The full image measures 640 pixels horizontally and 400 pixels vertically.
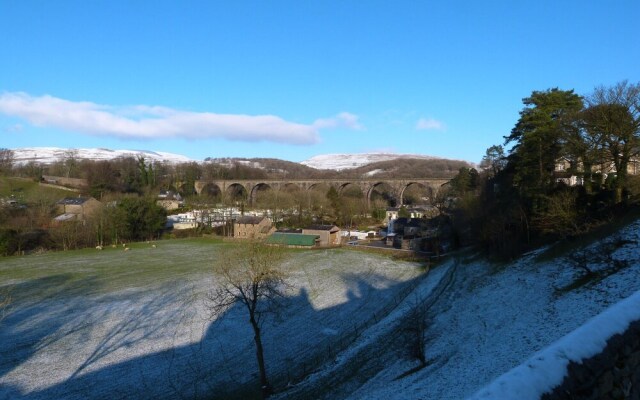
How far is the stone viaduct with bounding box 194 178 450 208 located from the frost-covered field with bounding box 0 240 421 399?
49.3 metres

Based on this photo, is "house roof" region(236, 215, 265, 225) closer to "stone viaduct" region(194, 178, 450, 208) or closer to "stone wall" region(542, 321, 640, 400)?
"stone viaduct" region(194, 178, 450, 208)

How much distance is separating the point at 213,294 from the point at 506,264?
61.4 ft

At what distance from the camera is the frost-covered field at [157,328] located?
16234mm

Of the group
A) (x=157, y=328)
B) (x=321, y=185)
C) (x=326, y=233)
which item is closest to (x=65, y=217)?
(x=326, y=233)

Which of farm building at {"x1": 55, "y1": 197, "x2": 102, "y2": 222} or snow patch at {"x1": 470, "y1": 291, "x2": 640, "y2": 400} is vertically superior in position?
snow patch at {"x1": 470, "y1": 291, "x2": 640, "y2": 400}

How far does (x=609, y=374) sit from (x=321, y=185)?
9384 centimetres

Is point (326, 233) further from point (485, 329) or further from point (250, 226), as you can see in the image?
point (485, 329)

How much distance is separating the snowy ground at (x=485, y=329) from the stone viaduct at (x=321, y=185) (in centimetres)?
6255

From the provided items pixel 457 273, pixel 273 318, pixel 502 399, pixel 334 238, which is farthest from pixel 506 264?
pixel 334 238

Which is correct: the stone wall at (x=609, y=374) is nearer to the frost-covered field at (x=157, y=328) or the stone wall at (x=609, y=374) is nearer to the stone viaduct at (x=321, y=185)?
the frost-covered field at (x=157, y=328)

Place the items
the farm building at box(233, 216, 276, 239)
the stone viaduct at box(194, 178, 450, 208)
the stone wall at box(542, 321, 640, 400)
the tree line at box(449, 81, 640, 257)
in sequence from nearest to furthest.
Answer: the stone wall at box(542, 321, 640, 400) < the tree line at box(449, 81, 640, 257) < the farm building at box(233, 216, 276, 239) < the stone viaduct at box(194, 178, 450, 208)

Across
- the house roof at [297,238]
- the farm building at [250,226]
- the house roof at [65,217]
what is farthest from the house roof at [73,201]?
the house roof at [297,238]

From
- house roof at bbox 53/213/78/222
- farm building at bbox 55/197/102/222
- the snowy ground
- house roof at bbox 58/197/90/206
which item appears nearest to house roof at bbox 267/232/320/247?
the snowy ground

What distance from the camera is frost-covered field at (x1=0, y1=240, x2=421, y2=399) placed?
639 inches
